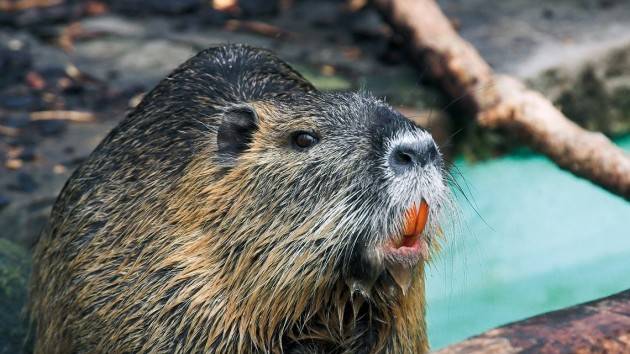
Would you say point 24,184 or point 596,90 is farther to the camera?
point 596,90

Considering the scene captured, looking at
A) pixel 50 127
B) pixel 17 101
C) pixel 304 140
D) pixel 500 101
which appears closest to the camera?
pixel 304 140

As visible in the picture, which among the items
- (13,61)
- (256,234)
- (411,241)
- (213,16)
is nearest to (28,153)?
(13,61)

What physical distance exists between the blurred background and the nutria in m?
1.19

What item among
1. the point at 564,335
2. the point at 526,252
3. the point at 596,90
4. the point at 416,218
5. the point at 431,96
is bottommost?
the point at 564,335

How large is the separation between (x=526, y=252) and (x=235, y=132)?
11.2 ft

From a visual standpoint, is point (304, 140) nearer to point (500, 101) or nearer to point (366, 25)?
point (500, 101)

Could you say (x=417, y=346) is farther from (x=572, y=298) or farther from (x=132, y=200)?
(x=572, y=298)

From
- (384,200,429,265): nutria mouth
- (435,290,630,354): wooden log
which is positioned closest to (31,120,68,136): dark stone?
(435,290,630,354): wooden log

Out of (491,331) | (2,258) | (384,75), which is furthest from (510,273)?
(2,258)

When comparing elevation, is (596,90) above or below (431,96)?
above

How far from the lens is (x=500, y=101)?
5.91 meters

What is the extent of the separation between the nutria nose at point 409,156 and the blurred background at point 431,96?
2.54 meters

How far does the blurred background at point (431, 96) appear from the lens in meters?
6.16

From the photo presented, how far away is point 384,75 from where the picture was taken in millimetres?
7523
